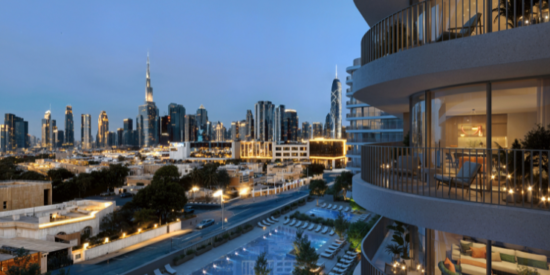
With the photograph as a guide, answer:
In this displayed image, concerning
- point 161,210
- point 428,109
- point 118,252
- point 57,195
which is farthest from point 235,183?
point 428,109

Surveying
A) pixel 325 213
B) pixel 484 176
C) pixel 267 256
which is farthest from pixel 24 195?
pixel 484 176

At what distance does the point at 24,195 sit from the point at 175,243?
20954 millimetres

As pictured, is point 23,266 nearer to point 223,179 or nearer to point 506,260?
point 506,260

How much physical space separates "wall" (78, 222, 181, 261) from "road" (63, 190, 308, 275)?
1.27 metres

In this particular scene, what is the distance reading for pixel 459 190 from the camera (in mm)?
5133

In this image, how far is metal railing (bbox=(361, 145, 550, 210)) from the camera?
4.14 meters

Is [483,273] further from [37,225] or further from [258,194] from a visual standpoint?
[258,194]

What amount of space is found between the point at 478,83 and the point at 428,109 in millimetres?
1069

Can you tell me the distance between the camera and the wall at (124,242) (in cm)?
2128

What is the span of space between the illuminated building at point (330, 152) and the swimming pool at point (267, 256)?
77823 millimetres

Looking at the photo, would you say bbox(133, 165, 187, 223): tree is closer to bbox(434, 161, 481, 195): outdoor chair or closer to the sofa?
the sofa

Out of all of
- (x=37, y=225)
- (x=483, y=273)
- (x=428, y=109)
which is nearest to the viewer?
(x=483, y=273)

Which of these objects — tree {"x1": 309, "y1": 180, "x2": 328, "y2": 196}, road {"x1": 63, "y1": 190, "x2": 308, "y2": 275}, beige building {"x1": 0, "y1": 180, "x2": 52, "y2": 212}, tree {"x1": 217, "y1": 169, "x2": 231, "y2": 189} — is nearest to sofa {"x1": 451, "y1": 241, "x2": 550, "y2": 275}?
road {"x1": 63, "y1": 190, "x2": 308, "y2": 275}

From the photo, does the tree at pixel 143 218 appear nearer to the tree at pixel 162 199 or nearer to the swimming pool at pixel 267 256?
the tree at pixel 162 199
